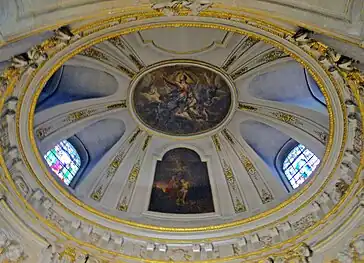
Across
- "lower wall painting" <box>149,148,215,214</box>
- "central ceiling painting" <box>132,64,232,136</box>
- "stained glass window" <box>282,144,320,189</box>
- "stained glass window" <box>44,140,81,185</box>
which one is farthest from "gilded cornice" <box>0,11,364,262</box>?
"central ceiling painting" <box>132,64,232,136</box>

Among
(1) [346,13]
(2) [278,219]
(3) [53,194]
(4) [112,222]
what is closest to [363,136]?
(2) [278,219]

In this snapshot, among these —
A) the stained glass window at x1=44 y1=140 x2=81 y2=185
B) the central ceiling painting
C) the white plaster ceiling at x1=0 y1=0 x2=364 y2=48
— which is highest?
the central ceiling painting

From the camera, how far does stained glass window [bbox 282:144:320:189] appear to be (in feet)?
48.1

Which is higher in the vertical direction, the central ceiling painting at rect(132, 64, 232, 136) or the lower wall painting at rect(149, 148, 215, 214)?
the central ceiling painting at rect(132, 64, 232, 136)

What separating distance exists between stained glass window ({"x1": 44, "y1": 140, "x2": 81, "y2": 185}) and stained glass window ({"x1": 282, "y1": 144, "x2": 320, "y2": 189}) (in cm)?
613

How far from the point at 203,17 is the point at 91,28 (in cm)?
223

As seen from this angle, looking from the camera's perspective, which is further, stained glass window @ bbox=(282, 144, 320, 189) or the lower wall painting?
the lower wall painting

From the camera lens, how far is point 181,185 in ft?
52.2

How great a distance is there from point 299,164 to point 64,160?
6664 mm

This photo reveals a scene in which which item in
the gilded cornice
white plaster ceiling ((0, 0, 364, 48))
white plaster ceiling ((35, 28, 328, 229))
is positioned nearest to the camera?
white plaster ceiling ((0, 0, 364, 48))

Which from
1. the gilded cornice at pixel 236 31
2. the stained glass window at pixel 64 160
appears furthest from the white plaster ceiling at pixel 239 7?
the stained glass window at pixel 64 160

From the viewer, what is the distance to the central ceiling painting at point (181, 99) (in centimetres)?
1577

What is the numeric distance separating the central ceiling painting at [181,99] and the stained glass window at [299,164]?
233cm

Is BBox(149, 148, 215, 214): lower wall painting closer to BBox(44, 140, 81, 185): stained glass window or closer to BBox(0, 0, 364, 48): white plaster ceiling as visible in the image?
BBox(44, 140, 81, 185): stained glass window
